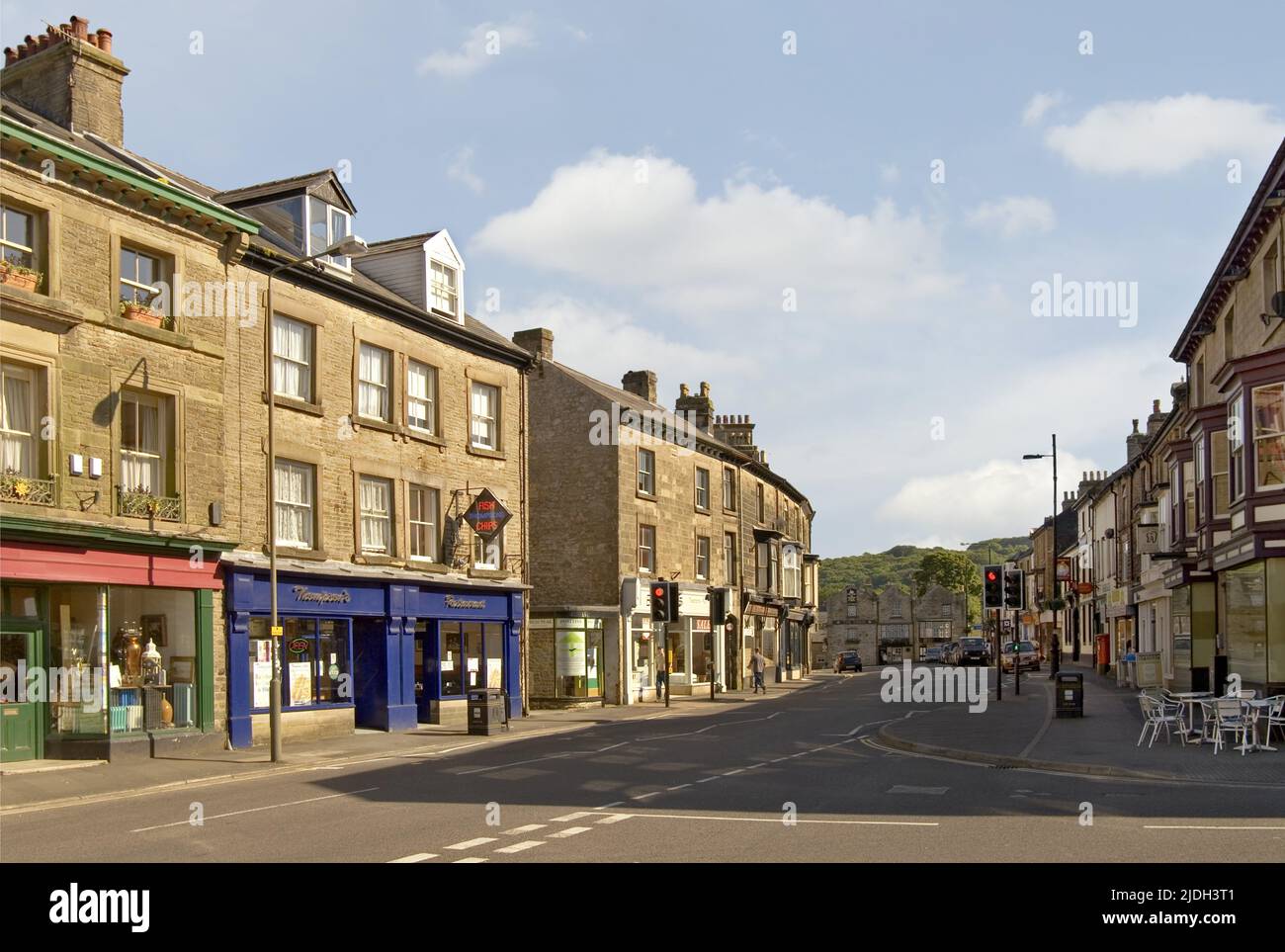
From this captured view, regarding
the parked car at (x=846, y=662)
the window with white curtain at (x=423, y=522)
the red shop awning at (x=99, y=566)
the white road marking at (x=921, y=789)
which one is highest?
the window with white curtain at (x=423, y=522)

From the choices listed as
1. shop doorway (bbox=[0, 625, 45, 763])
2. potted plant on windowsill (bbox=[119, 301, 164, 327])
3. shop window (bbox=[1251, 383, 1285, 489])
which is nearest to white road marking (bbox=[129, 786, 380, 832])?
shop doorway (bbox=[0, 625, 45, 763])

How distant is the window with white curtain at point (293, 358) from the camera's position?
26625 millimetres

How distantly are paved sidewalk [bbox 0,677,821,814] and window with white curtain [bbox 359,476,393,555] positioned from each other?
4.42m

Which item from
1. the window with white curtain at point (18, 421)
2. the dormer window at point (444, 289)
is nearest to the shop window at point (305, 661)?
the window with white curtain at point (18, 421)

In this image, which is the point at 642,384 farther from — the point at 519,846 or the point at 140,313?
the point at 519,846

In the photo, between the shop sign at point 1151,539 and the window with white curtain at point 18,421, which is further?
the shop sign at point 1151,539

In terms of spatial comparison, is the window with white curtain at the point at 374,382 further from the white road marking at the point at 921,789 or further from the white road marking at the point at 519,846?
the white road marking at the point at 519,846

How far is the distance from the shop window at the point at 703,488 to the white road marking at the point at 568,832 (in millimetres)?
35845

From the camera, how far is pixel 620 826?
42.9 feet

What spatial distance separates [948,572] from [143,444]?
120192mm

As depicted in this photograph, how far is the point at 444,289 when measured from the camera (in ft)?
110

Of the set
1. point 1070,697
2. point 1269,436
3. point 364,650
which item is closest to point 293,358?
point 364,650
